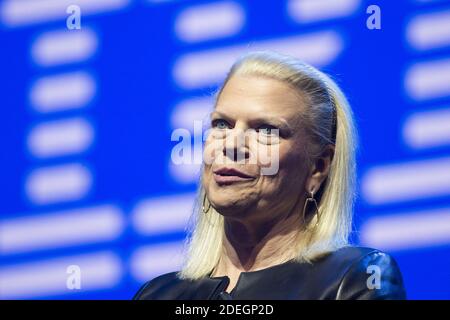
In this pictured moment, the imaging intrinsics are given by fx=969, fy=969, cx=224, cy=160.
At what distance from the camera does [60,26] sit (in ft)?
10.0

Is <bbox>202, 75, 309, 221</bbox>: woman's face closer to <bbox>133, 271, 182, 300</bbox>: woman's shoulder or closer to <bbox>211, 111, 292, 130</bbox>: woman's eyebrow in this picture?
<bbox>211, 111, 292, 130</bbox>: woman's eyebrow

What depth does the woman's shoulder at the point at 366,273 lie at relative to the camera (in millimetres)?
2480

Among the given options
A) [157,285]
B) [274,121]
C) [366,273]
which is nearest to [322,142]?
[274,121]

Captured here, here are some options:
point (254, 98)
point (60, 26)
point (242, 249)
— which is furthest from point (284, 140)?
point (60, 26)

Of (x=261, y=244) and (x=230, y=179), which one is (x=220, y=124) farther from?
(x=261, y=244)

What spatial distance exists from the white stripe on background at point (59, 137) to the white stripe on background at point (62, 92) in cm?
6

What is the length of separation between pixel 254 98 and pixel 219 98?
0.47ft

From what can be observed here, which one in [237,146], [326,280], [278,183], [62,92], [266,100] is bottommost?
[326,280]

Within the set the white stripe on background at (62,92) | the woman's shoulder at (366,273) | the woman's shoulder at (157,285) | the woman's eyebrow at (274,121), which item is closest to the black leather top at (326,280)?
the woman's shoulder at (366,273)

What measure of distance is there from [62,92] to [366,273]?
3.74ft

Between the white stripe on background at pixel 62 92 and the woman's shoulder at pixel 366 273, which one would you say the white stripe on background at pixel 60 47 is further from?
the woman's shoulder at pixel 366 273

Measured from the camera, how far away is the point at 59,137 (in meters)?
2.99
